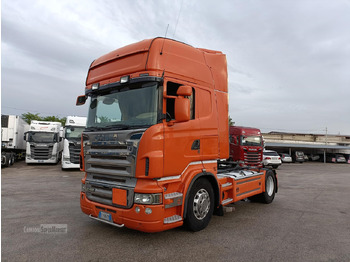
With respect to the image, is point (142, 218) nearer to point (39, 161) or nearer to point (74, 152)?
point (74, 152)

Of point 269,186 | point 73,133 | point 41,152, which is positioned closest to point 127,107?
point 269,186

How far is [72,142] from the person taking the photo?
14.8 m

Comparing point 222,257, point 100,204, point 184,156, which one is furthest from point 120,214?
point 222,257

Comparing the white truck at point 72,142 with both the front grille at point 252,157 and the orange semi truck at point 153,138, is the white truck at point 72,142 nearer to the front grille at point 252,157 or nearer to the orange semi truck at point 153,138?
the front grille at point 252,157

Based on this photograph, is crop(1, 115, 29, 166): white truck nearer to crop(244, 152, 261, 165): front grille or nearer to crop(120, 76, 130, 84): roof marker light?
crop(244, 152, 261, 165): front grille

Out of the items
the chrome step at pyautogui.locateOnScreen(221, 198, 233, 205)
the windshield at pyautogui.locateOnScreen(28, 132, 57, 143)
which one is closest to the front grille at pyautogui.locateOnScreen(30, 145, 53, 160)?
the windshield at pyautogui.locateOnScreen(28, 132, 57, 143)

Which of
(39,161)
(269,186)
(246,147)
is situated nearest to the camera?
(269,186)

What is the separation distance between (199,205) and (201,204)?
2.3 inches

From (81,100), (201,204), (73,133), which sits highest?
(81,100)

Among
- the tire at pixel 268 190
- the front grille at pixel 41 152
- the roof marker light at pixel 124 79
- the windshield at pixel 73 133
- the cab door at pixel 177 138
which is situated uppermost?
the roof marker light at pixel 124 79

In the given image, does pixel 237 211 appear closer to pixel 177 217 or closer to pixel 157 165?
pixel 177 217

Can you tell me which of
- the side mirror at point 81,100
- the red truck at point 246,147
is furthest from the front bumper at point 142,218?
the red truck at point 246,147

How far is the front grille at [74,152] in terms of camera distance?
14.8m

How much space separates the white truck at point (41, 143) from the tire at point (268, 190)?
15.3m
